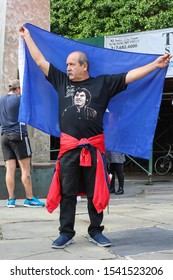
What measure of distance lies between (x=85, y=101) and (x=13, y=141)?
2880 mm

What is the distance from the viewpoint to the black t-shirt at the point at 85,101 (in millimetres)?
4648

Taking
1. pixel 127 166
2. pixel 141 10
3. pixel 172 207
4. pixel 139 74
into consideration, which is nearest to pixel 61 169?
pixel 139 74

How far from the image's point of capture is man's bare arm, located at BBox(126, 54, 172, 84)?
464 centimetres

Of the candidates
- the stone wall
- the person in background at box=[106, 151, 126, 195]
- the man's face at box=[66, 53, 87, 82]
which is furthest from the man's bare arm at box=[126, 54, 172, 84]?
the stone wall

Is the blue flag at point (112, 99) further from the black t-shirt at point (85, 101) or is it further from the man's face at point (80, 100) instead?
the man's face at point (80, 100)

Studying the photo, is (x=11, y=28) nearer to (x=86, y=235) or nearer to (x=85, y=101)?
(x=85, y=101)

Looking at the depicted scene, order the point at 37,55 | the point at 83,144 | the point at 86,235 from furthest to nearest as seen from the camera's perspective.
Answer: the point at 86,235 → the point at 37,55 → the point at 83,144

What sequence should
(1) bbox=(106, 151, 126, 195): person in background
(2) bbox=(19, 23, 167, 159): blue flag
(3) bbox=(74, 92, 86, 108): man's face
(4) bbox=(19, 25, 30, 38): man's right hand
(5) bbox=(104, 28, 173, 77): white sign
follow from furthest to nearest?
(5) bbox=(104, 28, 173, 77): white sign
(1) bbox=(106, 151, 126, 195): person in background
(2) bbox=(19, 23, 167, 159): blue flag
(4) bbox=(19, 25, 30, 38): man's right hand
(3) bbox=(74, 92, 86, 108): man's face

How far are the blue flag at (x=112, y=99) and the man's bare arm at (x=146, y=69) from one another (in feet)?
1.14

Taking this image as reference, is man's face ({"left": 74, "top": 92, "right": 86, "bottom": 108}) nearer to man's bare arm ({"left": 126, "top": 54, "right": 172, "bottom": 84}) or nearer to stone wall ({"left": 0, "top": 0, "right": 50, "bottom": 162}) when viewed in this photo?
man's bare arm ({"left": 126, "top": 54, "right": 172, "bottom": 84})

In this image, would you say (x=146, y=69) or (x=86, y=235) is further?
(x=86, y=235)

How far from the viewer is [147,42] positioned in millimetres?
12258

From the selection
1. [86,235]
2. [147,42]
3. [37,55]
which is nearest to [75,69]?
[37,55]

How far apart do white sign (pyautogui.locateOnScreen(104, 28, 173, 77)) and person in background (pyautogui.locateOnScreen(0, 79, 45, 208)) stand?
221 inches
